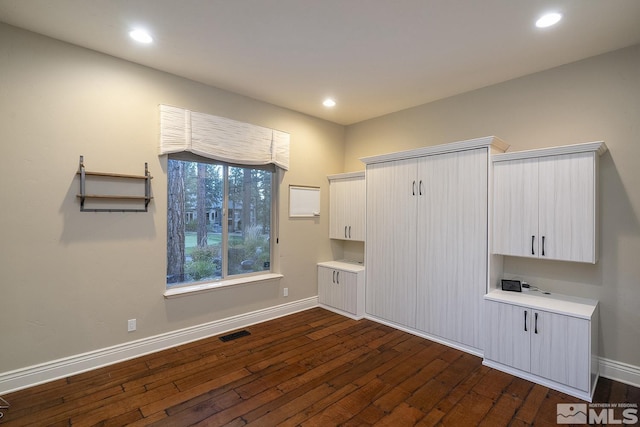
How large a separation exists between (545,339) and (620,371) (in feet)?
2.66

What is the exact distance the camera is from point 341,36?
2.58m

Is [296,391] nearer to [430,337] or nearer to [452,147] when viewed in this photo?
[430,337]

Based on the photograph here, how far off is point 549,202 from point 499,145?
2.58ft

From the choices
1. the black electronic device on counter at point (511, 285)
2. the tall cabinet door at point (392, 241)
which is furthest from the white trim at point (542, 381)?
the tall cabinet door at point (392, 241)

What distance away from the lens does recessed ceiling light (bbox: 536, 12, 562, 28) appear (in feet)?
7.42

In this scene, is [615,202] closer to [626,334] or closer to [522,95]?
[626,334]

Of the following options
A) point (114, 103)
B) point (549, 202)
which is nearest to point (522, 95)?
point (549, 202)

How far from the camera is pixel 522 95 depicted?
10.8ft

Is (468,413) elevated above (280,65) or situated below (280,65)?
below

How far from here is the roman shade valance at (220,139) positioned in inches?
128

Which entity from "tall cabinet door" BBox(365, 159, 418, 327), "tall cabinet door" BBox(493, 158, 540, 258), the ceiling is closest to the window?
the ceiling

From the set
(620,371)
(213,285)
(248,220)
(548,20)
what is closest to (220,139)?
(248,220)

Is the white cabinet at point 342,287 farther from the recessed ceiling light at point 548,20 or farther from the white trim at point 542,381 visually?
the recessed ceiling light at point 548,20

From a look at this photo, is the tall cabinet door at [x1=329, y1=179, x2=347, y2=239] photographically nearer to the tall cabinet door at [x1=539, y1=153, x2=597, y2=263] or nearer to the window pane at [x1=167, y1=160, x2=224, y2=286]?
the window pane at [x1=167, y1=160, x2=224, y2=286]
